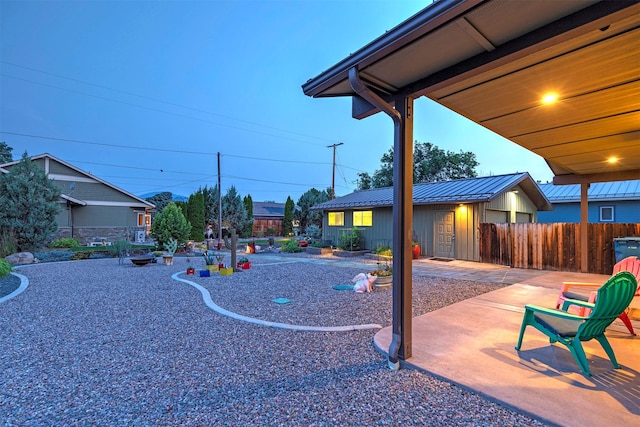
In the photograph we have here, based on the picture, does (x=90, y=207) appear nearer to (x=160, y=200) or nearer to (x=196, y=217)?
(x=196, y=217)

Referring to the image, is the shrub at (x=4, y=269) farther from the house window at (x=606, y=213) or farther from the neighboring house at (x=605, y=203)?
the house window at (x=606, y=213)

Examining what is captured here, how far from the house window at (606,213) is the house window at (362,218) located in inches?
446

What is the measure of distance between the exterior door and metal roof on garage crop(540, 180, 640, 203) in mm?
8023

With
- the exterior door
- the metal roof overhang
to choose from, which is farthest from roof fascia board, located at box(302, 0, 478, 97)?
the exterior door

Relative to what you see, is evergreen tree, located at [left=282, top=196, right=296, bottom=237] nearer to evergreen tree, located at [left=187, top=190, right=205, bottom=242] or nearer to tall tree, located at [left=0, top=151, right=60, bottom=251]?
evergreen tree, located at [left=187, top=190, right=205, bottom=242]

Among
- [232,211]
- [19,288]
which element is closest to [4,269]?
[19,288]

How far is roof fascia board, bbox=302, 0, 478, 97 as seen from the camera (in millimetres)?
2062

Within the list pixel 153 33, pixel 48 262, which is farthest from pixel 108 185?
pixel 153 33

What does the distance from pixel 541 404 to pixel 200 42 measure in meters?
37.5

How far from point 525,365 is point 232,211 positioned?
78.7 ft

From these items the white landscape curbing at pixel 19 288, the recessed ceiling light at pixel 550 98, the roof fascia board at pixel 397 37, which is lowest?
the white landscape curbing at pixel 19 288

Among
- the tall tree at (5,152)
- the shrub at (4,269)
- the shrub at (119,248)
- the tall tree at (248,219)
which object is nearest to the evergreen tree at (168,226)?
the shrub at (119,248)

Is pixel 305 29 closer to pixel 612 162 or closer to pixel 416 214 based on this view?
pixel 416 214

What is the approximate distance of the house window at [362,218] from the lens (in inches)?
585
